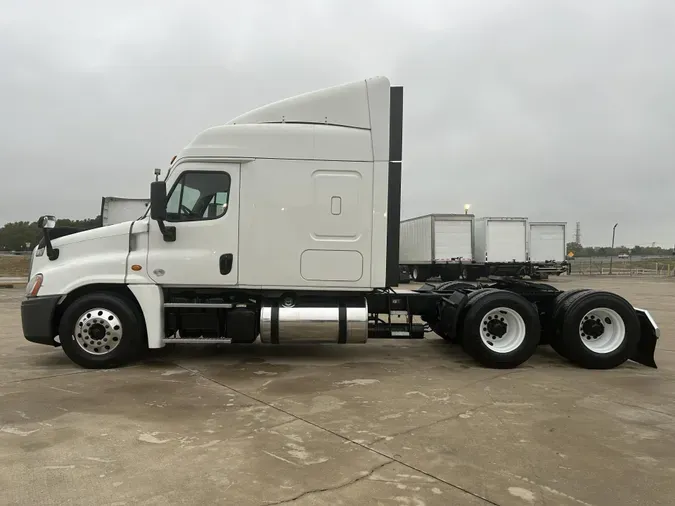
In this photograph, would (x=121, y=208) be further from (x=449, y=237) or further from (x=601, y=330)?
(x=449, y=237)

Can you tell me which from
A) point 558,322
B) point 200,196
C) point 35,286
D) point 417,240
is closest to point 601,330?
point 558,322

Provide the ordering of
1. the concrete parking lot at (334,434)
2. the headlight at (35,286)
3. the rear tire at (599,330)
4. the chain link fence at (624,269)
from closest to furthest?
the concrete parking lot at (334,434), the headlight at (35,286), the rear tire at (599,330), the chain link fence at (624,269)

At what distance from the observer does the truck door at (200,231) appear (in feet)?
19.7

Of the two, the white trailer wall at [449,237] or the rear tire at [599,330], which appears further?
the white trailer wall at [449,237]

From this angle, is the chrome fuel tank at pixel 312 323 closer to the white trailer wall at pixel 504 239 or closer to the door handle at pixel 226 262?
the door handle at pixel 226 262

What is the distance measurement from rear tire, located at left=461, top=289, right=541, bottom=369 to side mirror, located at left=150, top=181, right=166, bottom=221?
4.24 meters

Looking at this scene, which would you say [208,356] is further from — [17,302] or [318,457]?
[17,302]

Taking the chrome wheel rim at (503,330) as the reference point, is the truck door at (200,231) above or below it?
above

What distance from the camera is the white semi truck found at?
235 inches

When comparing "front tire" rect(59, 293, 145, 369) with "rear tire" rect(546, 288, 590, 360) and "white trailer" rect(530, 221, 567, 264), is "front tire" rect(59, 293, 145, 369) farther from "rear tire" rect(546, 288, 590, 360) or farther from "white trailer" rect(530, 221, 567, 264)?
"white trailer" rect(530, 221, 567, 264)

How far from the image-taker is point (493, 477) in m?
3.13

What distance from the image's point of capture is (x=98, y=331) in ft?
19.3

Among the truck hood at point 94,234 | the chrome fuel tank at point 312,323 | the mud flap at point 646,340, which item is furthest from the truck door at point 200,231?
the mud flap at point 646,340

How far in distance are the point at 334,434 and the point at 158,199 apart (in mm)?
3672
